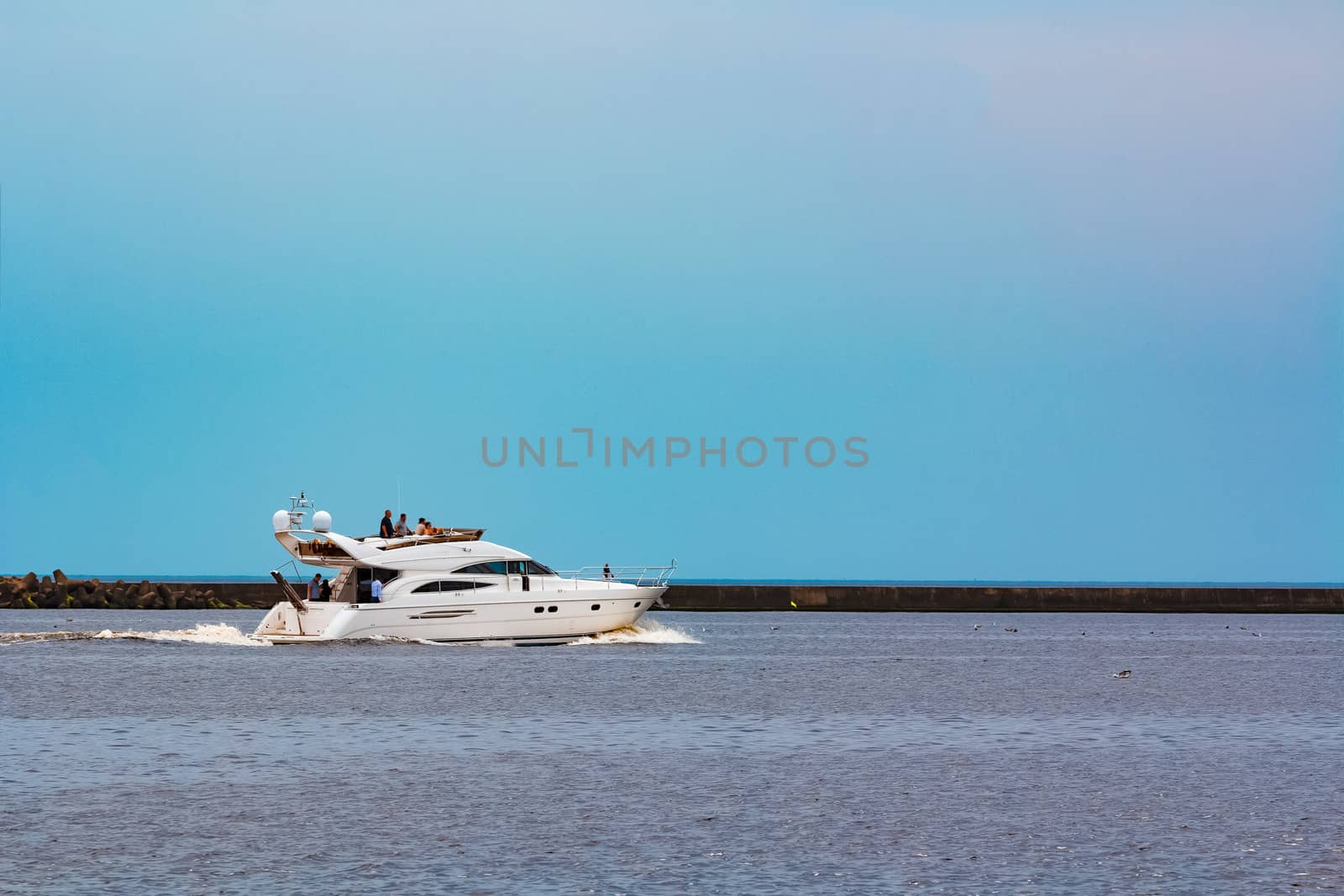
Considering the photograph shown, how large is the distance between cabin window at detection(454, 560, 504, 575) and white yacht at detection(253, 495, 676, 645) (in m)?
0.02

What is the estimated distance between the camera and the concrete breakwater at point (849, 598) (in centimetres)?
8444

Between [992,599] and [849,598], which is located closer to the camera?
Answer: [849,598]

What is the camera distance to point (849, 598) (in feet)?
291

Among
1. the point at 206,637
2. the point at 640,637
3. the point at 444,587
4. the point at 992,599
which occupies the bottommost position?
the point at 640,637

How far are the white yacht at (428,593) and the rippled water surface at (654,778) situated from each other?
40.5 inches

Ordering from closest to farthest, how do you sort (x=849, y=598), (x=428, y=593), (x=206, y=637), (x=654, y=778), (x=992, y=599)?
1. (x=654, y=778)
2. (x=428, y=593)
3. (x=206, y=637)
4. (x=849, y=598)
5. (x=992, y=599)

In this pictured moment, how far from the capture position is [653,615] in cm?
7850

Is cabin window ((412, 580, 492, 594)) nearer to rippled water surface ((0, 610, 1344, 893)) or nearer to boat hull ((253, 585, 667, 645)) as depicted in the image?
boat hull ((253, 585, 667, 645))

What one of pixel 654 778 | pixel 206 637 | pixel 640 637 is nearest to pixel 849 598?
pixel 640 637

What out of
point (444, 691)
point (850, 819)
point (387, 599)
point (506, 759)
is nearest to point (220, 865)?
point (850, 819)

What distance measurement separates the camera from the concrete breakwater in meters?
84.4

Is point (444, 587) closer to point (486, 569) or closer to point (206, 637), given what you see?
point (486, 569)

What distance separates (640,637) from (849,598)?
1609 inches

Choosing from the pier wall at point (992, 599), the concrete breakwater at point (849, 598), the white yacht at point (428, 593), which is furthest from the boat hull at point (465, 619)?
the pier wall at point (992, 599)
